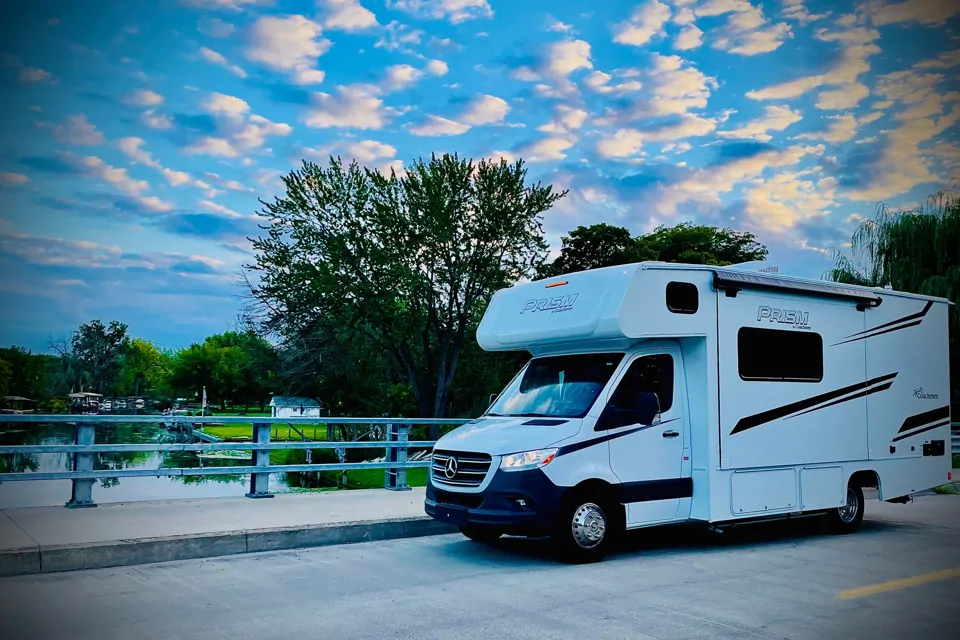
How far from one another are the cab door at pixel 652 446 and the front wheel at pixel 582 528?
311mm

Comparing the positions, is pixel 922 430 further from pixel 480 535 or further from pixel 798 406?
pixel 480 535

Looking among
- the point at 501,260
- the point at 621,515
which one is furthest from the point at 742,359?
the point at 501,260

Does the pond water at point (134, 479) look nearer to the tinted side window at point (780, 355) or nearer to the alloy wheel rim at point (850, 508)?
the tinted side window at point (780, 355)

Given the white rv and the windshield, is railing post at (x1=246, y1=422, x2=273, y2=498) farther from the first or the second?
the windshield

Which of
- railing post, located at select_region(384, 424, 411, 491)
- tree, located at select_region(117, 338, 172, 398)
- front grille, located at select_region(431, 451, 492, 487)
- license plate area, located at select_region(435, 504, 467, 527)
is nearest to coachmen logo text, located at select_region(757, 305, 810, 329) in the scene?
front grille, located at select_region(431, 451, 492, 487)

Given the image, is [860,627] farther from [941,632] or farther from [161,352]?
[161,352]

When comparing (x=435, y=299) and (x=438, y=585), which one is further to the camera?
(x=435, y=299)

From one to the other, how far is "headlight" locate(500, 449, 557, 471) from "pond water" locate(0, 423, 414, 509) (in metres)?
6.00

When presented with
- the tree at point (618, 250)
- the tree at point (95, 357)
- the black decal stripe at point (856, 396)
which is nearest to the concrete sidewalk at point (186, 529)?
the black decal stripe at point (856, 396)

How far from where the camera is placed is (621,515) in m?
9.01

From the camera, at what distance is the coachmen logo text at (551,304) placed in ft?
32.3

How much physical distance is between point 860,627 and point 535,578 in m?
2.96

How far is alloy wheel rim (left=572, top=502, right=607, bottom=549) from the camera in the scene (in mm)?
8727

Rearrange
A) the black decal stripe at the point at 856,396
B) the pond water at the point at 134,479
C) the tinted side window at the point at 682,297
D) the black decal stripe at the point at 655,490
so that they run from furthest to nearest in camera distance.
Result: the pond water at the point at 134,479 → the black decal stripe at the point at 856,396 → the tinted side window at the point at 682,297 → the black decal stripe at the point at 655,490
